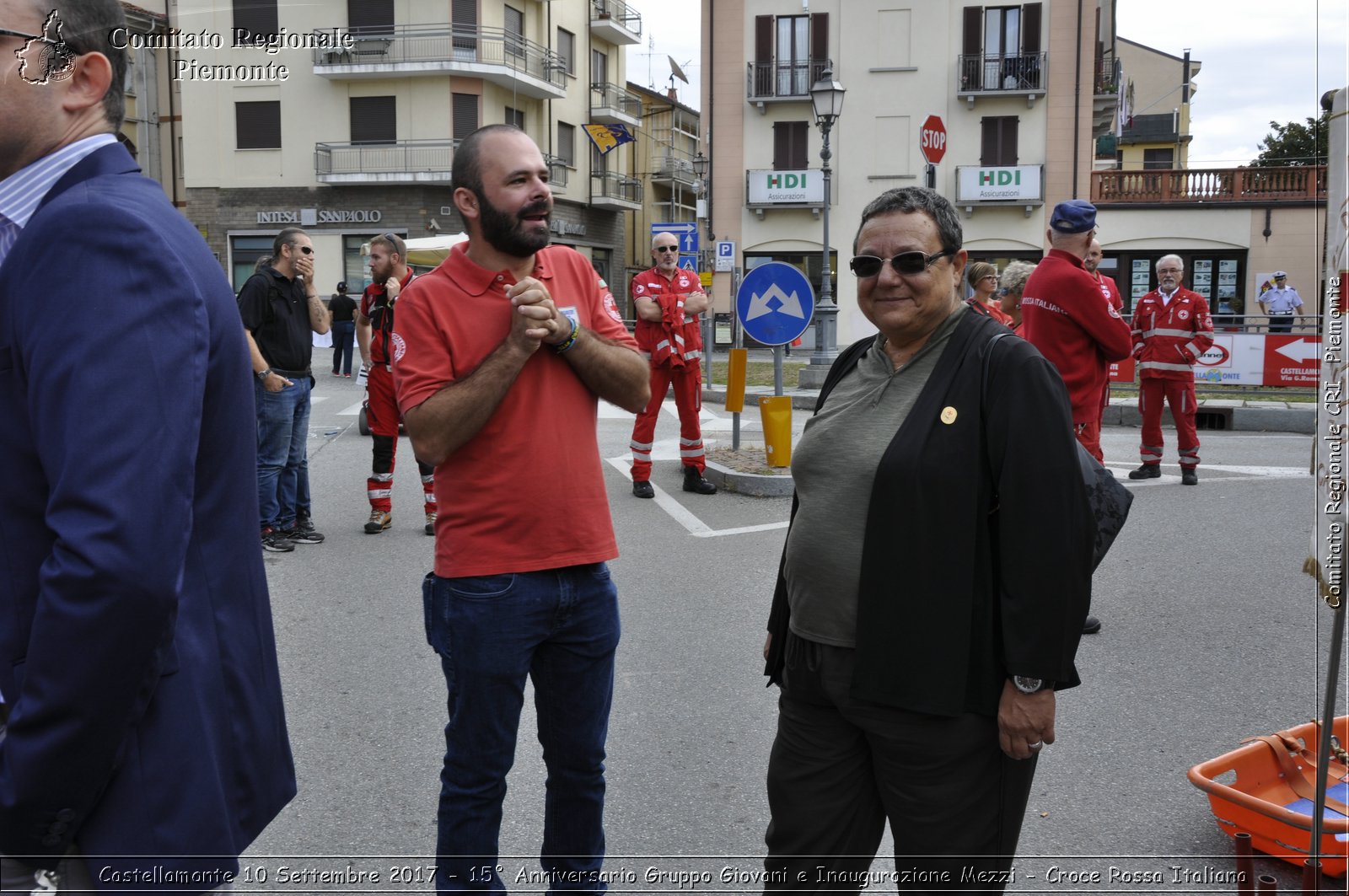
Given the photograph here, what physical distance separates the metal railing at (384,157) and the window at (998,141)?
18038mm

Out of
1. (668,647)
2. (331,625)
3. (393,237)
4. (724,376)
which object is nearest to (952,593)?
(668,647)

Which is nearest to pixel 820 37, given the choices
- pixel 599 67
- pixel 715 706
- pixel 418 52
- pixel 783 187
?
pixel 783 187

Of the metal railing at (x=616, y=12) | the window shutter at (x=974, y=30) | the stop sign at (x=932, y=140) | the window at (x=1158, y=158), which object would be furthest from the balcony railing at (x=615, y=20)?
the stop sign at (x=932, y=140)

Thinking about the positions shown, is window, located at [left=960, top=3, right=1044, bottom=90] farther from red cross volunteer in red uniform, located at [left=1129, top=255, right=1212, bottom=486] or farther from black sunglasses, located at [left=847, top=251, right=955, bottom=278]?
black sunglasses, located at [left=847, top=251, right=955, bottom=278]

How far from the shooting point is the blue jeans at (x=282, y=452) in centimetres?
749

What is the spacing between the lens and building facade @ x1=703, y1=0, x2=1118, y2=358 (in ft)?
123

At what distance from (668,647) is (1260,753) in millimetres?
2706

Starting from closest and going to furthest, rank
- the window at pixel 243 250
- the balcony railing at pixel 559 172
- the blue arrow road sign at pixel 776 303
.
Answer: the blue arrow road sign at pixel 776 303 → the window at pixel 243 250 → the balcony railing at pixel 559 172

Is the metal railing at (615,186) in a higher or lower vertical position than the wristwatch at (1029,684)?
higher

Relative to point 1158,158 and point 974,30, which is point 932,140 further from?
point 1158,158

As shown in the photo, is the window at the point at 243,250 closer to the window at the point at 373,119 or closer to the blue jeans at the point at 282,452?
the window at the point at 373,119

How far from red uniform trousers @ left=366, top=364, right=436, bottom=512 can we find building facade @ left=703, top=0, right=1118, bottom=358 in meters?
→ 29.8

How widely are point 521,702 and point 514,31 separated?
4217 cm

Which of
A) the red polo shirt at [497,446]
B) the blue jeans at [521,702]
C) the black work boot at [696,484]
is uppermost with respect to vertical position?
the red polo shirt at [497,446]
